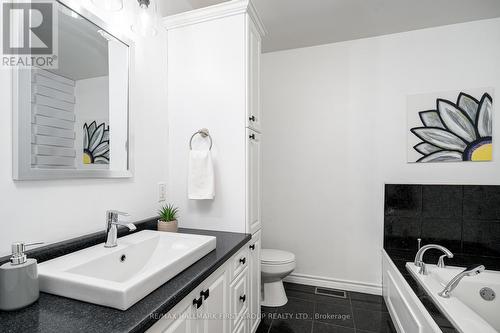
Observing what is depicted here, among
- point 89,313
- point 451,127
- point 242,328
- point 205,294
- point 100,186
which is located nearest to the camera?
point 89,313

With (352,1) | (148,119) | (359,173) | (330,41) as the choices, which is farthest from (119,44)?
(359,173)

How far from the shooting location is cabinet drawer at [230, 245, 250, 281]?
136 centimetres

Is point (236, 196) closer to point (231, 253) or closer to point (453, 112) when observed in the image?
point (231, 253)

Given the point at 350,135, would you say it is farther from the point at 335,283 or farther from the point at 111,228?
the point at 111,228

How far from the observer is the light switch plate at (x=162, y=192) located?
1.66 m

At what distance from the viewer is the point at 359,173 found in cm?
250

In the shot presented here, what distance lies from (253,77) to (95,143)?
1075 mm

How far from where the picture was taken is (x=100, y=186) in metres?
1.25

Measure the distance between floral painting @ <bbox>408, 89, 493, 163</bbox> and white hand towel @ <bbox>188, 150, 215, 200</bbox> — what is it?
1.94 metres

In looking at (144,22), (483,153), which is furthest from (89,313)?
(483,153)

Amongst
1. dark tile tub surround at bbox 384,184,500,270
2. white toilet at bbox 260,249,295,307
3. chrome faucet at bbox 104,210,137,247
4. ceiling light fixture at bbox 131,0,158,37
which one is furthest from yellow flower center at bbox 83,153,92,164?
dark tile tub surround at bbox 384,184,500,270

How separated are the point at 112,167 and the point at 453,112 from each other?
278 cm

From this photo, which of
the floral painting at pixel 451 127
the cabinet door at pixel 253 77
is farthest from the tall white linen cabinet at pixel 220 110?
the floral painting at pixel 451 127

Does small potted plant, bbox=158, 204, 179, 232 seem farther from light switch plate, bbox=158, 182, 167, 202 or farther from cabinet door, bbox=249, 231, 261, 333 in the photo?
cabinet door, bbox=249, 231, 261, 333
